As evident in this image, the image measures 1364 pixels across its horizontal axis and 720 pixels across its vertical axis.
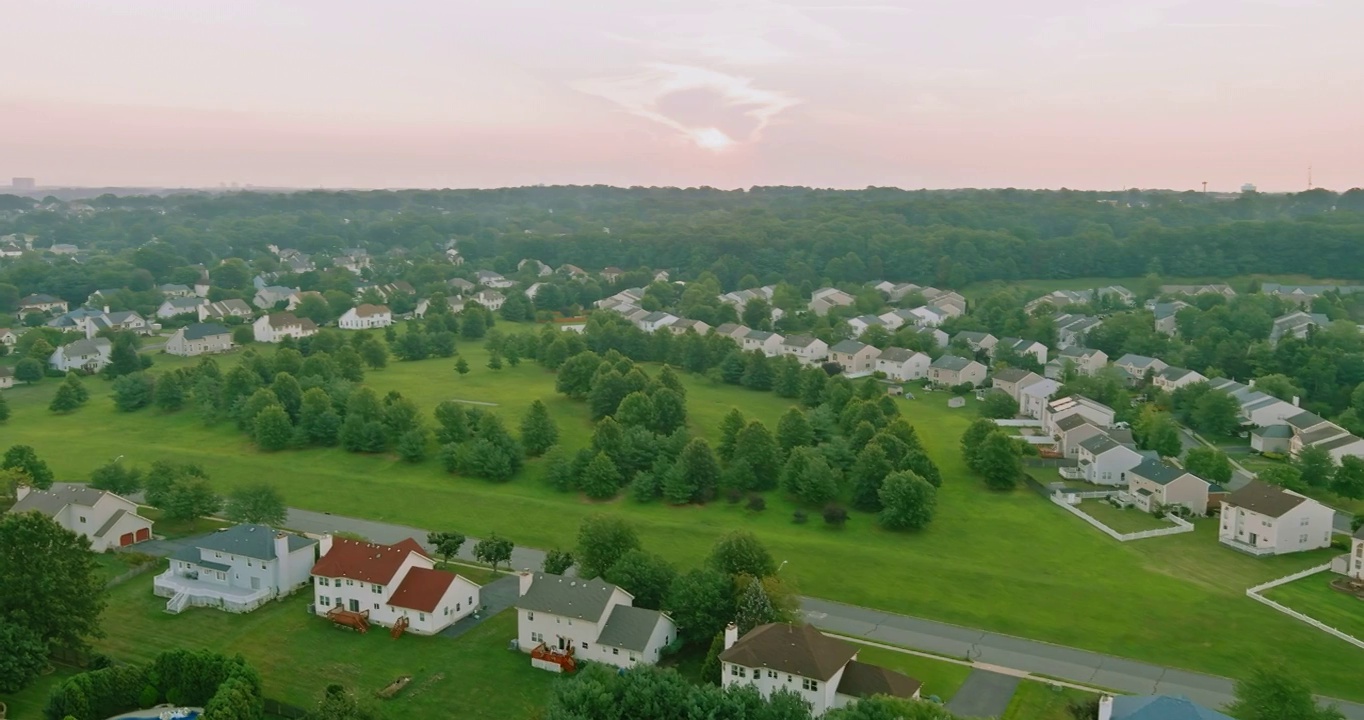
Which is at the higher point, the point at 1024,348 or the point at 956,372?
the point at 1024,348

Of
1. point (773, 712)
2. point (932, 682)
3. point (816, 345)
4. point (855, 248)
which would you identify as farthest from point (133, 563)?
point (855, 248)

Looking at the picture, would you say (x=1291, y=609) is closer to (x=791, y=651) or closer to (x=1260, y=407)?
(x=791, y=651)

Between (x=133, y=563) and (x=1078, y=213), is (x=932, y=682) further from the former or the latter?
(x=1078, y=213)

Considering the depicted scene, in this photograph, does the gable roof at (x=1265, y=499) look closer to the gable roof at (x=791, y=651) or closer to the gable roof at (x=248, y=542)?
the gable roof at (x=791, y=651)

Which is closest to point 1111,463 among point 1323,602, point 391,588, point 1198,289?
point 1323,602

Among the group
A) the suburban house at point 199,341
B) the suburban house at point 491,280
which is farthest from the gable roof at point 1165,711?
the suburban house at point 491,280

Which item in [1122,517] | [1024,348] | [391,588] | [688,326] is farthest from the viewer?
[688,326]
